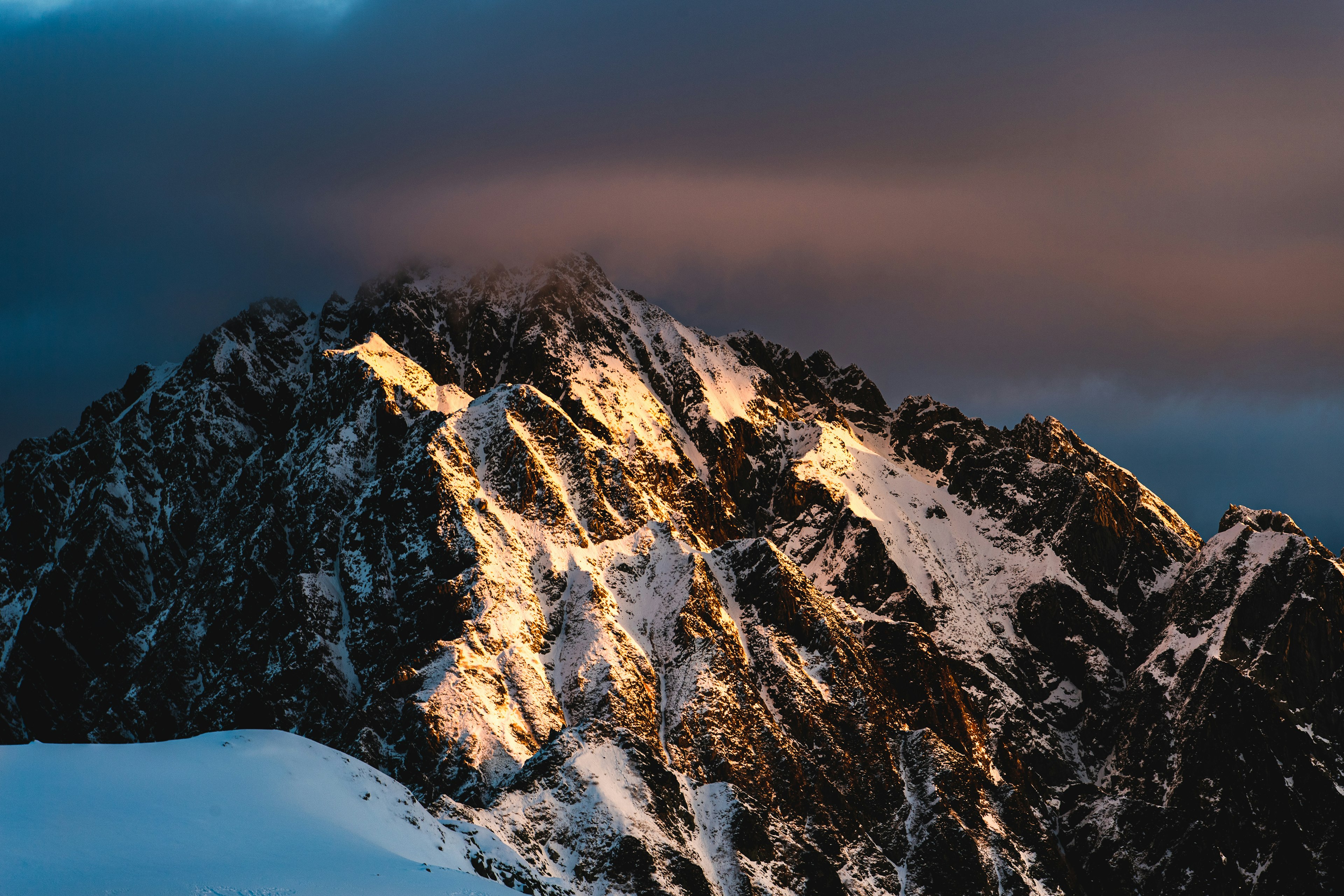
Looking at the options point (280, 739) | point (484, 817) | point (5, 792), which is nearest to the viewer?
point (5, 792)

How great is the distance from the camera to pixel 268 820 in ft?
338

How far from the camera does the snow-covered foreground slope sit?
273ft

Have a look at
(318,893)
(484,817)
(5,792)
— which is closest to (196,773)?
(5,792)

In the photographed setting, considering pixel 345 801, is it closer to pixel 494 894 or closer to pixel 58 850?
pixel 494 894

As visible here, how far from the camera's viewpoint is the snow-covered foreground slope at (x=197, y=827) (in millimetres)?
83125

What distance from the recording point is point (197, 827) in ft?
313

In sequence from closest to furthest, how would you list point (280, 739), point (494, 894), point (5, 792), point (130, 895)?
point (130, 895) < point (5, 792) < point (494, 894) < point (280, 739)

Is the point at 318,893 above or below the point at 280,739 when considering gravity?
below

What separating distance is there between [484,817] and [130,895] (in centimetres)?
12242

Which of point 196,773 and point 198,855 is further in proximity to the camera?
point 196,773

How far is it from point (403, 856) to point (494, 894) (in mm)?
20990

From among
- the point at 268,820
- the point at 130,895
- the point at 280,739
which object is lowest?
the point at 130,895

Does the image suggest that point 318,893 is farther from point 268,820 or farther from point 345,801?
point 345,801

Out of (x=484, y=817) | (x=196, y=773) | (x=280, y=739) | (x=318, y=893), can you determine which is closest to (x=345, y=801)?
(x=280, y=739)
